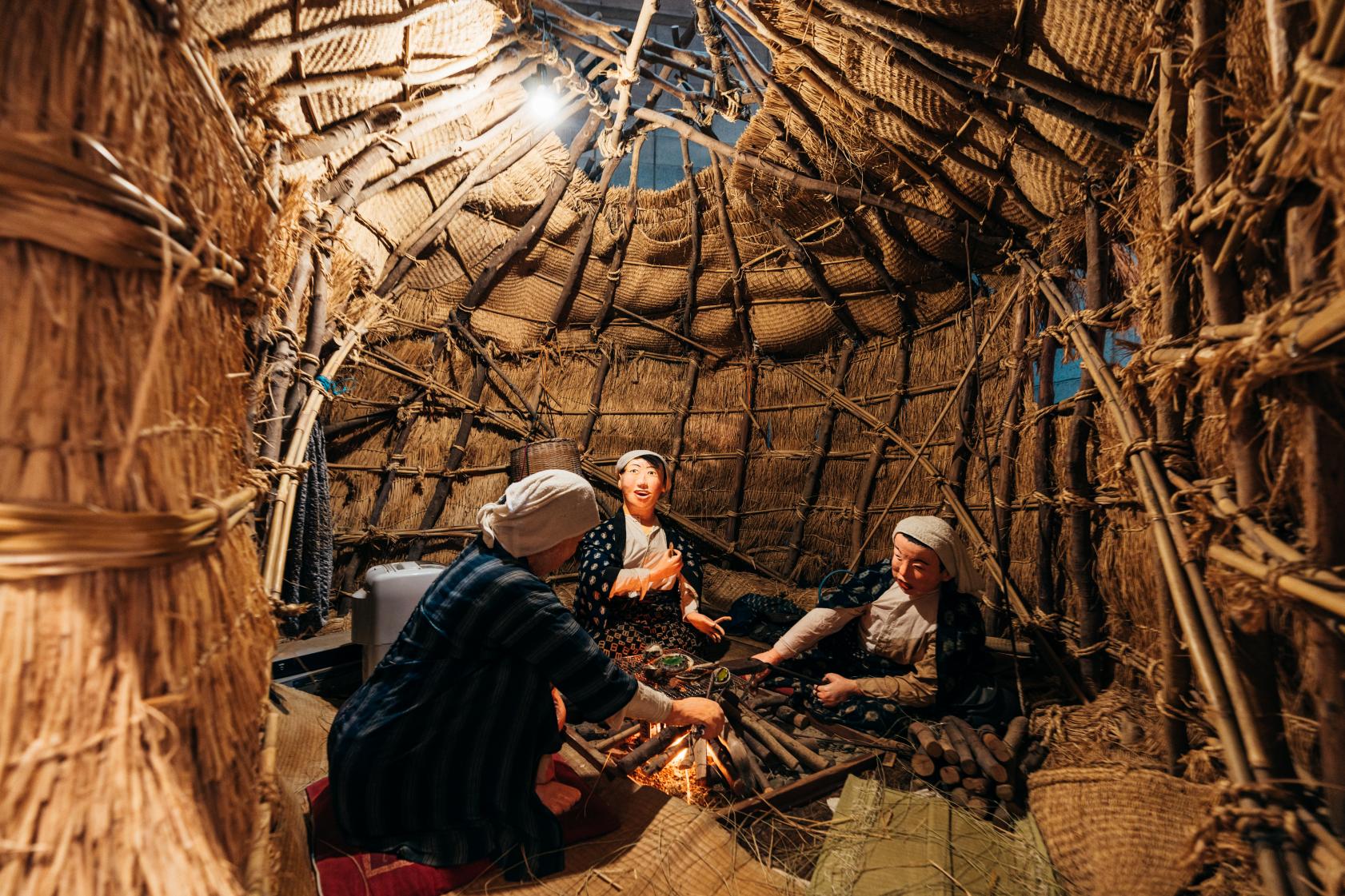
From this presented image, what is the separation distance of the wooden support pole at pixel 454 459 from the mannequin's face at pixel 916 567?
3.83 metres

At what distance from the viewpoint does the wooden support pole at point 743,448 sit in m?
5.64

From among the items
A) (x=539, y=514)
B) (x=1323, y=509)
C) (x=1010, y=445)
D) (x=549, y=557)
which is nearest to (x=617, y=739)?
(x=549, y=557)

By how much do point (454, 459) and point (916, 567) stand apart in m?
3.94

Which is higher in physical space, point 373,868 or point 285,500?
point 285,500

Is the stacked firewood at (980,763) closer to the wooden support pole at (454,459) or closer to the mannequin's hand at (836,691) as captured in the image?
the mannequin's hand at (836,691)

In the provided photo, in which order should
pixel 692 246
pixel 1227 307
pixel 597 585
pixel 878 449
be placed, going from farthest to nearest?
1. pixel 692 246
2. pixel 878 449
3. pixel 597 585
4. pixel 1227 307

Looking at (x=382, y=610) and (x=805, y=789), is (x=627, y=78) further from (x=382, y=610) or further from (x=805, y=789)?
(x=805, y=789)

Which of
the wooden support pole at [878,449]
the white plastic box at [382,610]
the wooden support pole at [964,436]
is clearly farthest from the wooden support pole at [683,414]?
the white plastic box at [382,610]

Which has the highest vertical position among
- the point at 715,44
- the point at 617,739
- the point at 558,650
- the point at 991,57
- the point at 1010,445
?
the point at 715,44

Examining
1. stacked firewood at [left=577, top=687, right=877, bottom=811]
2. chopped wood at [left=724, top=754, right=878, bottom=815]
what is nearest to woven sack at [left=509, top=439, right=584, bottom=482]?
stacked firewood at [left=577, top=687, right=877, bottom=811]

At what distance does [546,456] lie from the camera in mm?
5098

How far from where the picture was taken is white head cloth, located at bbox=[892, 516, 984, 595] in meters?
2.89

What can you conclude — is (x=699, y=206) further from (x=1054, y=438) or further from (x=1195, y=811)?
(x=1195, y=811)

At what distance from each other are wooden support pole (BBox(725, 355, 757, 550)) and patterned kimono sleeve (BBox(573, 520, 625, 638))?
2039 millimetres
